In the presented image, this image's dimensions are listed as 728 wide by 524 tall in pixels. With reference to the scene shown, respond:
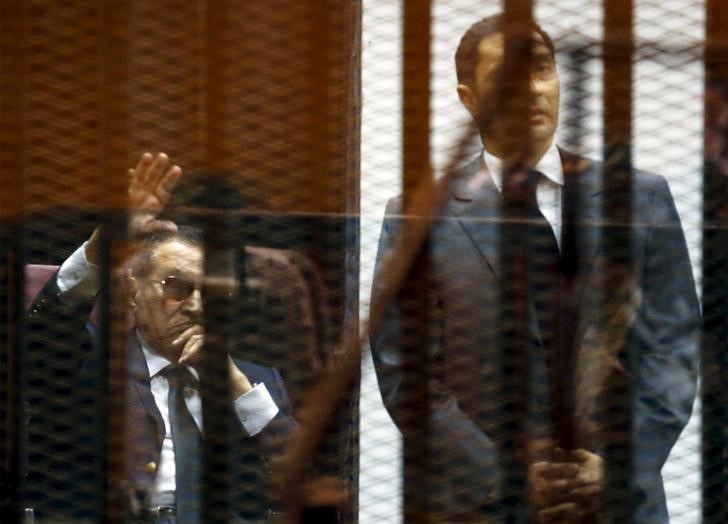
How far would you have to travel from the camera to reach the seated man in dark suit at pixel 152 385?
7.86 ft

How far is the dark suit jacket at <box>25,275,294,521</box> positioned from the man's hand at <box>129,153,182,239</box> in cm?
17

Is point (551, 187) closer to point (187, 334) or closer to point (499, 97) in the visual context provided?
point (499, 97)

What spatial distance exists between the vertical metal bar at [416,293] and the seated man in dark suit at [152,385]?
9.2 inches

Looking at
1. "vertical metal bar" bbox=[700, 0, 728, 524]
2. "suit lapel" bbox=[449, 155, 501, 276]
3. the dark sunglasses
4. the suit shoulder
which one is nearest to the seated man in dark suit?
the dark sunglasses

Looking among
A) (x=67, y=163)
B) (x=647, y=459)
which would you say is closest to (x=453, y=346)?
(x=647, y=459)

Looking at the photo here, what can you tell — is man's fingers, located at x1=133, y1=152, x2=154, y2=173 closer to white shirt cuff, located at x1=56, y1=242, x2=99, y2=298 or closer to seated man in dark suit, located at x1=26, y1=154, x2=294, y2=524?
seated man in dark suit, located at x1=26, y1=154, x2=294, y2=524

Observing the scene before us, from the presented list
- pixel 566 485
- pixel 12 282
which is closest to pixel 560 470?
pixel 566 485

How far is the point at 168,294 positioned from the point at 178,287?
0.07 ft

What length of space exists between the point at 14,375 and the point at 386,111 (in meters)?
0.82

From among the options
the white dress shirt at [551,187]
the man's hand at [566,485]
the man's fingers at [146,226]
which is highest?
the white dress shirt at [551,187]

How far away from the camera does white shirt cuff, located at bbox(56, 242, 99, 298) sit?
2.41 meters

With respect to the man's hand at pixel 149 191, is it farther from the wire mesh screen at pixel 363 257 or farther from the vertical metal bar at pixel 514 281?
the vertical metal bar at pixel 514 281

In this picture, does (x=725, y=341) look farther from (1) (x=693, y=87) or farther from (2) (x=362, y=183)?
(2) (x=362, y=183)

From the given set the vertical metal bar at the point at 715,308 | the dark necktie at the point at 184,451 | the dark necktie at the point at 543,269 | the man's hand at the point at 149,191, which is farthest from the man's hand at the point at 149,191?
the vertical metal bar at the point at 715,308
